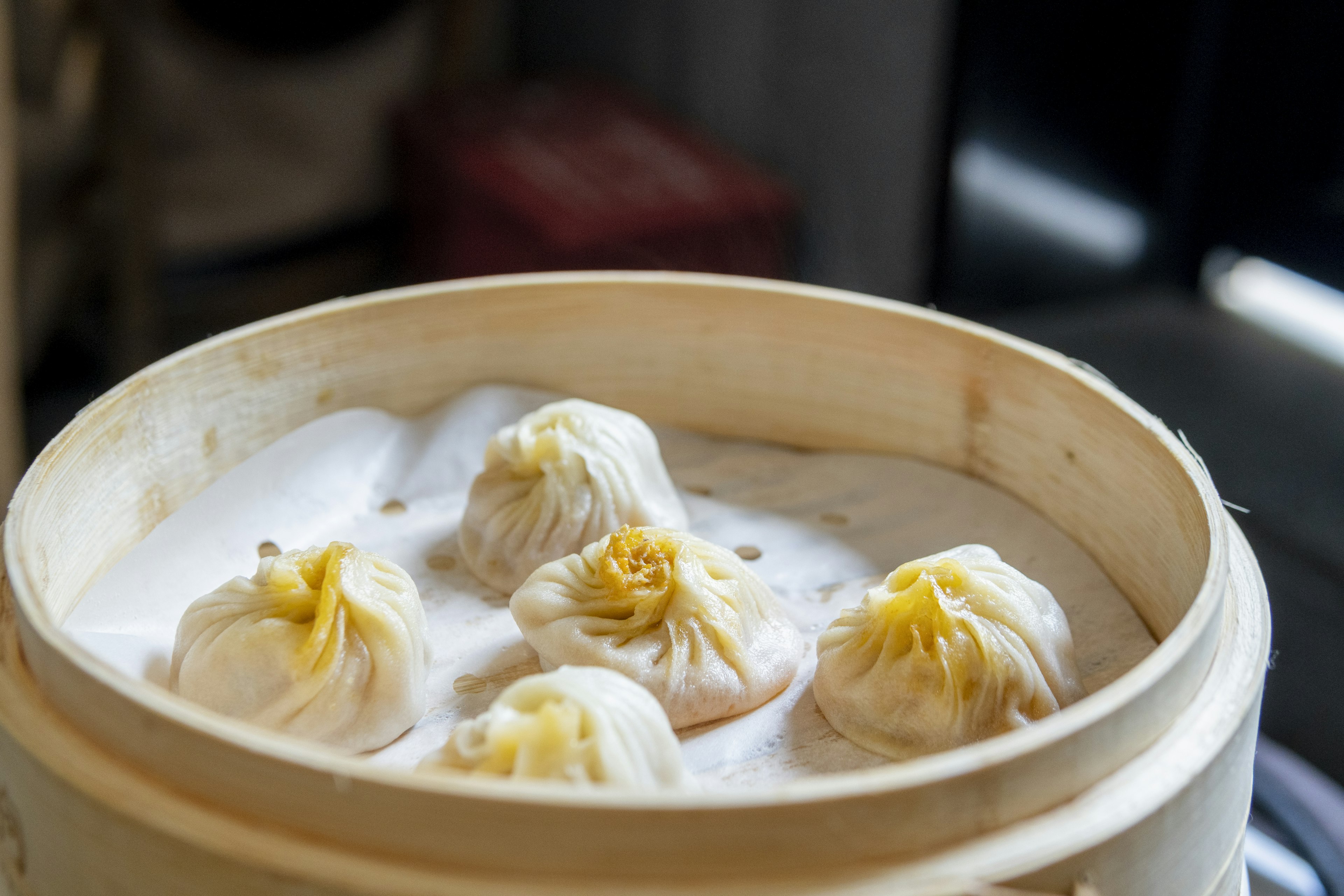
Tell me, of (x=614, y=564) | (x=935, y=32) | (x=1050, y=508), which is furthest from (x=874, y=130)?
(x=614, y=564)

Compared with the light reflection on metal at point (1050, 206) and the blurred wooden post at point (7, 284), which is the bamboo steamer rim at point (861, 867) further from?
the light reflection on metal at point (1050, 206)

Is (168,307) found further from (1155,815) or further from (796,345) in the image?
(1155,815)

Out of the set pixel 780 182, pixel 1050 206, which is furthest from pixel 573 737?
pixel 780 182

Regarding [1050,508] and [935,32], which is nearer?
[1050,508]

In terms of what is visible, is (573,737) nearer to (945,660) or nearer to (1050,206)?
(945,660)

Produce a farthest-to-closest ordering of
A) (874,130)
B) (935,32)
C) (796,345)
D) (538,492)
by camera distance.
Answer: (874,130), (935,32), (796,345), (538,492)

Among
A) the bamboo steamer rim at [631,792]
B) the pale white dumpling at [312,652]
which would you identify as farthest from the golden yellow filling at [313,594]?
the bamboo steamer rim at [631,792]

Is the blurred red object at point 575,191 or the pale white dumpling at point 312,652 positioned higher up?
the pale white dumpling at point 312,652
